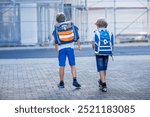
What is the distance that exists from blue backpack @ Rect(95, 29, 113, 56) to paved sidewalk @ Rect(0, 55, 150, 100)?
84 centimetres

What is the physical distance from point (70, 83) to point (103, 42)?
1.69 m

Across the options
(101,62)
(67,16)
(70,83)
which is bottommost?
(70,83)

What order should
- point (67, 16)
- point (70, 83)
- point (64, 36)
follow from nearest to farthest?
point (64, 36), point (70, 83), point (67, 16)

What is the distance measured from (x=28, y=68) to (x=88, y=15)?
2011 cm

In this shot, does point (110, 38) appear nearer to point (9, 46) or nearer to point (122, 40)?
point (9, 46)

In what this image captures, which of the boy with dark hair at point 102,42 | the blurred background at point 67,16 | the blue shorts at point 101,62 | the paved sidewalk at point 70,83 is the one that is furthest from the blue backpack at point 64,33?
the blurred background at point 67,16

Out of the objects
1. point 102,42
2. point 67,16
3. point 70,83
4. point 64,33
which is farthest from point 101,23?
point 67,16

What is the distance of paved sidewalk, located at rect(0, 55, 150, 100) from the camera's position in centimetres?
888

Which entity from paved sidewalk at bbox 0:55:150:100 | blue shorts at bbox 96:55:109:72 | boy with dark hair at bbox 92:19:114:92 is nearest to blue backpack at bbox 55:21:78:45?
boy with dark hair at bbox 92:19:114:92

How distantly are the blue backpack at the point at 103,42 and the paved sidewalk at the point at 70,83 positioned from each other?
0.84m

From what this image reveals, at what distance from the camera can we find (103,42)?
9.40 m

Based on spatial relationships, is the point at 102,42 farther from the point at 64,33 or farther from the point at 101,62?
the point at 64,33

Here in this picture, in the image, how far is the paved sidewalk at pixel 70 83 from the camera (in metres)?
8.88

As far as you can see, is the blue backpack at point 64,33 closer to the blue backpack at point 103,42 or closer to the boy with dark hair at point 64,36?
the boy with dark hair at point 64,36
